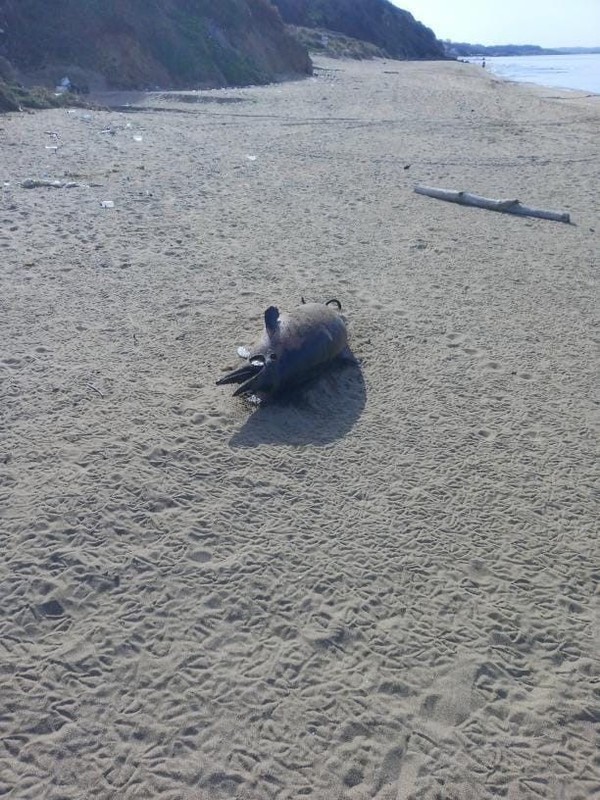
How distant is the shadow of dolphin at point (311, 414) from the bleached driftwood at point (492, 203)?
6.78m

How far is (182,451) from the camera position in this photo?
5035mm

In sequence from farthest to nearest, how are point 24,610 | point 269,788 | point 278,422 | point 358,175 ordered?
point 358,175 < point 278,422 < point 24,610 < point 269,788

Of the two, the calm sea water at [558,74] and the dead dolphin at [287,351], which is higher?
the dead dolphin at [287,351]

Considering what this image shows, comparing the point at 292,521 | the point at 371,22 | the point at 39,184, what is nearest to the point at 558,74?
the point at 371,22

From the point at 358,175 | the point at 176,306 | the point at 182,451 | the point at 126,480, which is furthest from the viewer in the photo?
the point at 358,175

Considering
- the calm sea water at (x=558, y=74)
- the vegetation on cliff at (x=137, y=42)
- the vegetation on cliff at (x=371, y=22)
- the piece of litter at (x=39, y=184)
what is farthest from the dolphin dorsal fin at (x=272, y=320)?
the vegetation on cliff at (x=371, y=22)

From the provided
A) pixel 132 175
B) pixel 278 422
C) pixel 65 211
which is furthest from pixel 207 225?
pixel 278 422

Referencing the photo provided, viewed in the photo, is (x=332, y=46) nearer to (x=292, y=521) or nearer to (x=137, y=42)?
(x=137, y=42)

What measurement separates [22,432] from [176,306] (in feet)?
8.54

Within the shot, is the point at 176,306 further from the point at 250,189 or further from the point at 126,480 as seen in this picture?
the point at 250,189

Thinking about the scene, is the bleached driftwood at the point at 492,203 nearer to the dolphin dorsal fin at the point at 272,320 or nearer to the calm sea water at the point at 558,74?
the dolphin dorsal fin at the point at 272,320

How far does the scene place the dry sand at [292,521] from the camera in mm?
3207

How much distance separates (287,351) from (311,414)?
0.56 m

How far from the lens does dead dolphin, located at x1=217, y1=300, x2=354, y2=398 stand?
5586 mm
